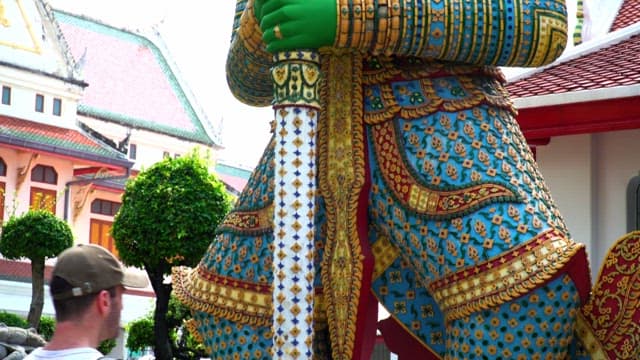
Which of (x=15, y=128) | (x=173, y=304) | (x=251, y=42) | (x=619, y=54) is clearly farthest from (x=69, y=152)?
(x=251, y=42)

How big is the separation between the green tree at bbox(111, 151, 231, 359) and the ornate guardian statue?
9.99 meters

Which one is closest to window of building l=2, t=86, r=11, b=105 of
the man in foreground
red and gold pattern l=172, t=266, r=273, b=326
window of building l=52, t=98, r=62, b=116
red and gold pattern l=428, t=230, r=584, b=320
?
window of building l=52, t=98, r=62, b=116

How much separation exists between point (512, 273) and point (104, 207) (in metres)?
25.3

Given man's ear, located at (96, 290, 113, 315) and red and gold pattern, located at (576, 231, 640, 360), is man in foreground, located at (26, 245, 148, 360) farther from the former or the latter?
red and gold pattern, located at (576, 231, 640, 360)

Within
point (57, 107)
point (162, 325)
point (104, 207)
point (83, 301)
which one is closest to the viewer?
point (83, 301)

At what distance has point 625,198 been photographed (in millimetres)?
8000

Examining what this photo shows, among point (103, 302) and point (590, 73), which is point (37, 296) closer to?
point (590, 73)

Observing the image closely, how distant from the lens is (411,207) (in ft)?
13.8

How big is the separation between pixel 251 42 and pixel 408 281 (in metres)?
1.02

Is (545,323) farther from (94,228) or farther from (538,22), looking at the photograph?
(94,228)

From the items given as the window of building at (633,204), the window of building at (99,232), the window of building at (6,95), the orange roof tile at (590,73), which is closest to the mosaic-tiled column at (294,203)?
the orange roof tile at (590,73)

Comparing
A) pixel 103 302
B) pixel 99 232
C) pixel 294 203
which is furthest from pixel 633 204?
pixel 99 232

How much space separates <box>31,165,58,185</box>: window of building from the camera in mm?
26516

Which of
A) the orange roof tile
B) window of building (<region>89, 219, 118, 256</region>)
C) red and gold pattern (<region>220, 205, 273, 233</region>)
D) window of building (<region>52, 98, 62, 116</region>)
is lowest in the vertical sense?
window of building (<region>89, 219, 118, 256</region>)
